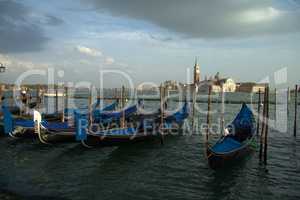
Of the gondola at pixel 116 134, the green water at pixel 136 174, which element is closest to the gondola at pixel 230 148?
the green water at pixel 136 174

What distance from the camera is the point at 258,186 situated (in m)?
11.0

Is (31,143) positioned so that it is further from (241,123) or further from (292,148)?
(292,148)

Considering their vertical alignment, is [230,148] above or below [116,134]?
below

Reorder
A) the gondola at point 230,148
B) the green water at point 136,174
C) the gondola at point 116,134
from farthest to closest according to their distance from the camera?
the gondola at point 116,134, the gondola at point 230,148, the green water at point 136,174

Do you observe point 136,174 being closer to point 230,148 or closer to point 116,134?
point 116,134

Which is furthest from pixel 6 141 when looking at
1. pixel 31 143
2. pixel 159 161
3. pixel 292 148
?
pixel 292 148

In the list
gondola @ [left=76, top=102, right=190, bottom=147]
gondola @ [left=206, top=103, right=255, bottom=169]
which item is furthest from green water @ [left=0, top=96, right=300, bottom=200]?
gondola @ [left=76, top=102, right=190, bottom=147]

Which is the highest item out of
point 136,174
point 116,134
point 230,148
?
point 116,134

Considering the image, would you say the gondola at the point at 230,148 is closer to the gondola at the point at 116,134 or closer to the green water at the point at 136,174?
the green water at the point at 136,174

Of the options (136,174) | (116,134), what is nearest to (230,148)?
(136,174)

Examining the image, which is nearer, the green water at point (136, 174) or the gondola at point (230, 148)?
the green water at point (136, 174)

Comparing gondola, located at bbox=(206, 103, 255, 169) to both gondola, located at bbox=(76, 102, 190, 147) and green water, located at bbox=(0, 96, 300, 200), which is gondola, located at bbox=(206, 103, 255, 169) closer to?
green water, located at bbox=(0, 96, 300, 200)

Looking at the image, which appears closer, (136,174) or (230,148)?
(136,174)

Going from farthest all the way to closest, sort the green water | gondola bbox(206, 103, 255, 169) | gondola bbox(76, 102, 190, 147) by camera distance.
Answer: gondola bbox(76, 102, 190, 147) → gondola bbox(206, 103, 255, 169) → the green water
